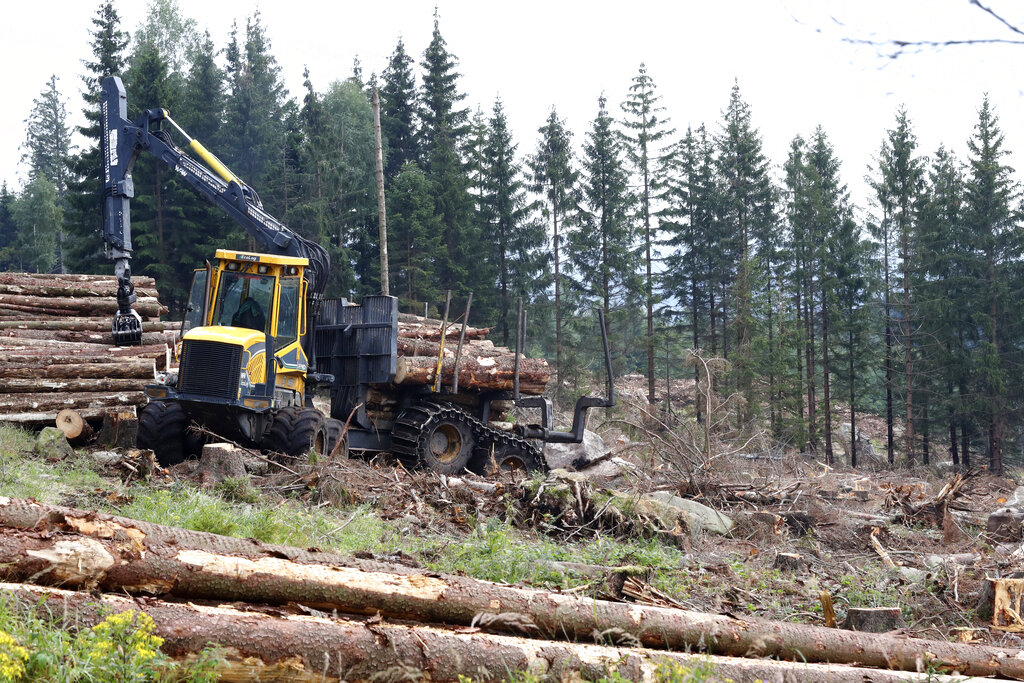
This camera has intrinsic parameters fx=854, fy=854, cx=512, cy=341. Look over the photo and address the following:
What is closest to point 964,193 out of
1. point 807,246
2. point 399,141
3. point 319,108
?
point 807,246

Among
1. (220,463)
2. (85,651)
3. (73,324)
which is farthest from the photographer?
(73,324)

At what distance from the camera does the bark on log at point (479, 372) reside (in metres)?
13.5

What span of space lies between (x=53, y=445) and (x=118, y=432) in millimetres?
1606

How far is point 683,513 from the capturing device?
31.7ft

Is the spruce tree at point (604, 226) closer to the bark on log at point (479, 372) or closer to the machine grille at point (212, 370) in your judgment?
the bark on log at point (479, 372)

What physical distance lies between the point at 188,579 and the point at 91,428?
10.4m

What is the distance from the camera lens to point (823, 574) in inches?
324

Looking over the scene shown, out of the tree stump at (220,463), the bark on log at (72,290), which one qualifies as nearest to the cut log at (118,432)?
the bark on log at (72,290)

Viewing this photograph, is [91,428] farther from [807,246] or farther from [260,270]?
[807,246]

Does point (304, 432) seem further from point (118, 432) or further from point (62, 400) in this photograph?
point (62, 400)

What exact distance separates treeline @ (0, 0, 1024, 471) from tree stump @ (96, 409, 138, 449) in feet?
67.9

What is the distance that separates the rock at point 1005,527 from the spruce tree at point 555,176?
28803 mm

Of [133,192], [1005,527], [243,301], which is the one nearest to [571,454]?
[243,301]


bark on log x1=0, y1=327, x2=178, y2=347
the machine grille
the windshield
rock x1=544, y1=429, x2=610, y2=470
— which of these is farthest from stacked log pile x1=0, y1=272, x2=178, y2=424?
rock x1=544, y1=429, x2=610, y2=470
